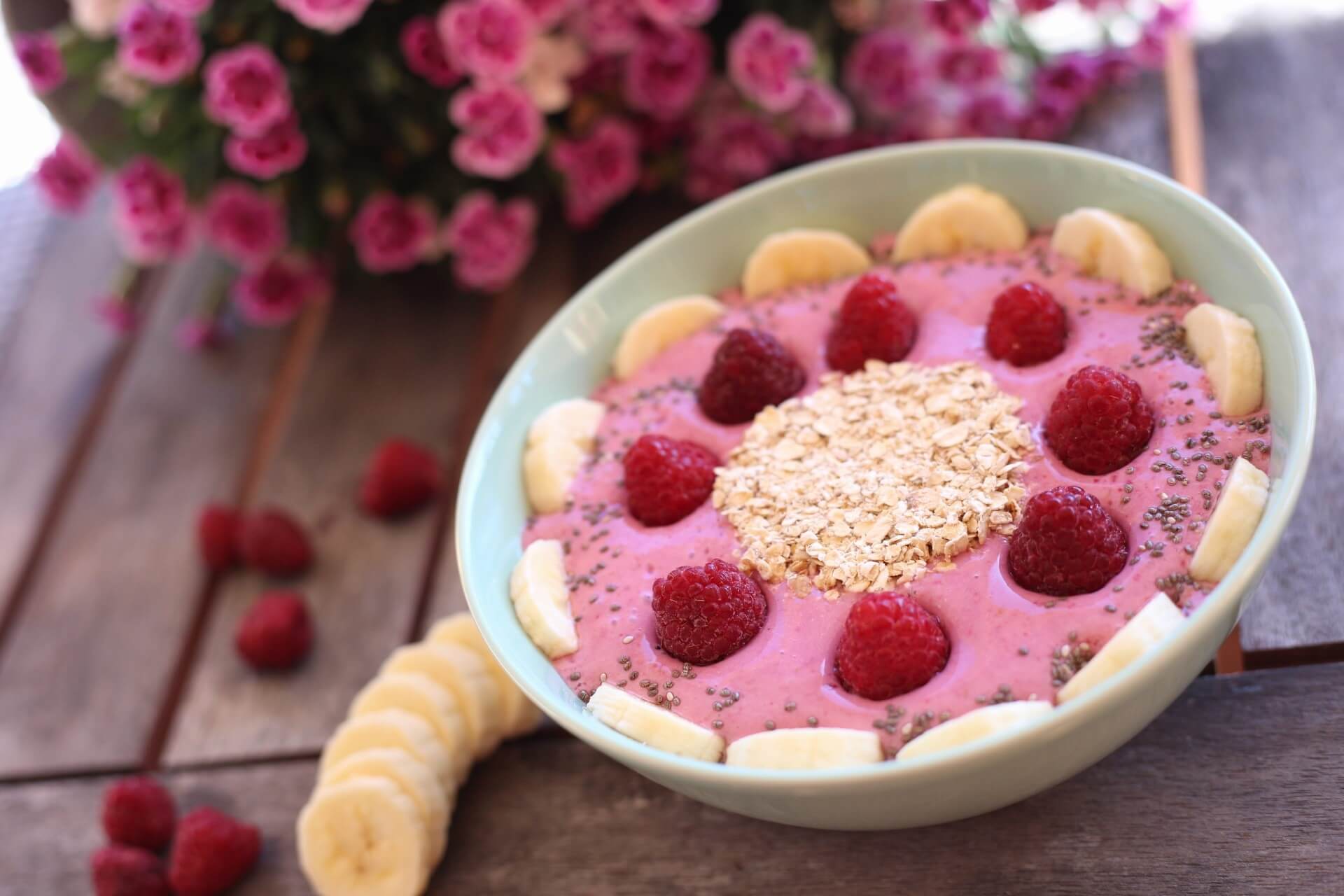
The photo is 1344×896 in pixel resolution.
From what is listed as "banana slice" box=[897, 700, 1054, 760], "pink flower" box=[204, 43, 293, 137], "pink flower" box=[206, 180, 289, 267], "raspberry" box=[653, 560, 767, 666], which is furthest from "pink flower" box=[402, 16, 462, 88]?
"banana slice" box=[897, 700, 1054, 760]

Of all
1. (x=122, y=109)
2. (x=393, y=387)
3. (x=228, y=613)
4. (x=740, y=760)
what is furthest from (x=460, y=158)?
(x=740, y=760)

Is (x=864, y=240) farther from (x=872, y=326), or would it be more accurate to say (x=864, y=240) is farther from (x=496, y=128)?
(x=496, y=128)

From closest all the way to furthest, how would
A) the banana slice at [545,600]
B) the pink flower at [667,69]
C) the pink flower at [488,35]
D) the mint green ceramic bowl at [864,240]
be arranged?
the mint green ceramic bowl at [864,240] < the banana slice at [545,600] < the pink flower at [488,35] < the pink flower at [667,69]

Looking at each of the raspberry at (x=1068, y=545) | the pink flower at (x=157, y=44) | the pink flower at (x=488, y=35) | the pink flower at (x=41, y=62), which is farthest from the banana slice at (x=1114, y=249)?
the pink flower at (x=41, y=62)

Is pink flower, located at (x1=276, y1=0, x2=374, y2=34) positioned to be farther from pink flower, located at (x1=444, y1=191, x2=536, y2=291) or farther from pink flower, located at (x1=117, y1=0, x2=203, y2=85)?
pink flower, located at (x1=444, y1=191, x2=536, y2=291)

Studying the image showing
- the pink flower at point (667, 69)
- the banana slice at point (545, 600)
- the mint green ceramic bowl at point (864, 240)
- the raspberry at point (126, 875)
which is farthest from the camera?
the pink flower at point (667, 69)

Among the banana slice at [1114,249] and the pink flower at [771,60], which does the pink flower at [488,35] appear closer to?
the pink flower at [771,60]
